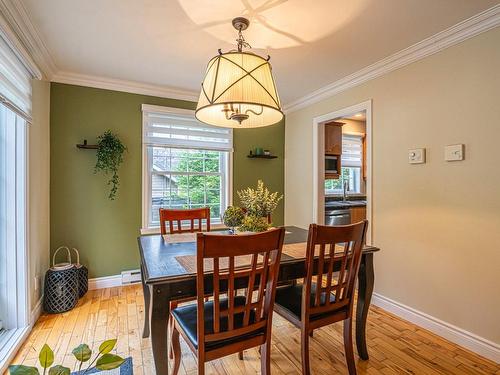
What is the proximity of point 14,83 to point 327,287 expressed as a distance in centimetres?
257

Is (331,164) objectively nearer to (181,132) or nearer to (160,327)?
(181,132)

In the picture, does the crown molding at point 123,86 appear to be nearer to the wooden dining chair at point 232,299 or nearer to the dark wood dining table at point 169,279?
the dark wood dining table at point 169,279

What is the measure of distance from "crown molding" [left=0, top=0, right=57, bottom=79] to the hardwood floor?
7.28ft

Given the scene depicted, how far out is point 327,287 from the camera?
1.68 meters

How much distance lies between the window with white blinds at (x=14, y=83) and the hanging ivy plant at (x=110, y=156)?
0.83 meters

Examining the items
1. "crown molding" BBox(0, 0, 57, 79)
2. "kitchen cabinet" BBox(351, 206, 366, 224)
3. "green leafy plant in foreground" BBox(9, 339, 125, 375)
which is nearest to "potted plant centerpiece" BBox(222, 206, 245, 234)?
"green leafy plant in foreground" BBox(9, 339, 125, 375)

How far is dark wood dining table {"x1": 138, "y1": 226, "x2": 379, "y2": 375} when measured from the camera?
54.6 inches

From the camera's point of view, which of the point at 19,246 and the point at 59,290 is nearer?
the point at 19,246

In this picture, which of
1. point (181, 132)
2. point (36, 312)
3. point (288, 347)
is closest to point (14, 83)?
point (181, 132)

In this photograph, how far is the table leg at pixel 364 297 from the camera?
6.36 feet

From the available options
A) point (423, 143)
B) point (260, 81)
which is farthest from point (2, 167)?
point (423, 143)

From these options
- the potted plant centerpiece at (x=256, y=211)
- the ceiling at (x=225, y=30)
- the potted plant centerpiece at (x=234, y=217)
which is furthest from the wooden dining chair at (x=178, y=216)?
the ceiling at (x=225, y=30)

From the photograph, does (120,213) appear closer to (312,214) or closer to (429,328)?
(312,214)

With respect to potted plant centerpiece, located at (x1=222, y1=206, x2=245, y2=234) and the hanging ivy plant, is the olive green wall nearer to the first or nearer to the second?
the hanging ivy plant
